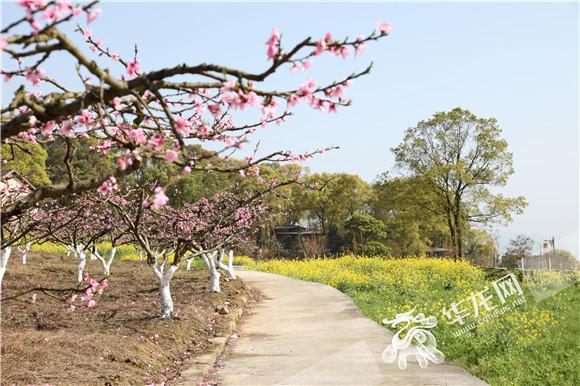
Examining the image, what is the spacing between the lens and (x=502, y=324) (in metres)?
9.25

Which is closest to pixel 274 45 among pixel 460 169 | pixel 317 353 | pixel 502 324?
pixel 317 353

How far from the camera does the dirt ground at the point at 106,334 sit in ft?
18.5

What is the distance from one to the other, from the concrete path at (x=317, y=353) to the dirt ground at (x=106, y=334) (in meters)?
0.69

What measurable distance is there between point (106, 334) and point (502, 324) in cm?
643

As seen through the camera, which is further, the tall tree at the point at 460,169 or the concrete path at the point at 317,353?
the tall tree at the point at 460,169

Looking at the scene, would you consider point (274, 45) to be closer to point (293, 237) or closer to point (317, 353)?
point (317, 353)

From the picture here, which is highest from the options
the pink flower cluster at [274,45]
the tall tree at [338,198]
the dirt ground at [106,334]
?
the tall tree at [338,198]

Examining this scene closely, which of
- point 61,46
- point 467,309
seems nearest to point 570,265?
point 467,309

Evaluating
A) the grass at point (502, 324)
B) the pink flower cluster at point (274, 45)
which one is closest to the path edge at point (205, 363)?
the grass at point (502, 324)

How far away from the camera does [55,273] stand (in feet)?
52.2

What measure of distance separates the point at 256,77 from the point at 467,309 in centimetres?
877

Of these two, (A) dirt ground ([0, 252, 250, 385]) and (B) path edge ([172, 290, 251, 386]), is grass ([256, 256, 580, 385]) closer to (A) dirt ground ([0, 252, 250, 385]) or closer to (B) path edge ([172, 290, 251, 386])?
(B) path edge ([172, 290, 251, 386])

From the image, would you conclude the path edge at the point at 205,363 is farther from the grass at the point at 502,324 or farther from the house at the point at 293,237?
the house at the point at 293,237

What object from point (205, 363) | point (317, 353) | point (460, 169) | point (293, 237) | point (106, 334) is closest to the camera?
point (205, 363)
